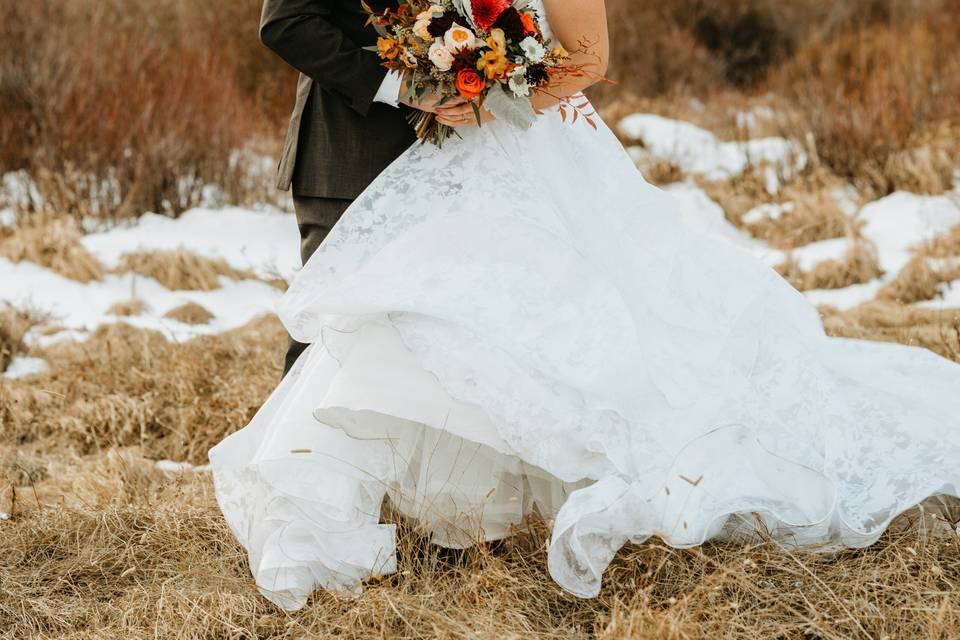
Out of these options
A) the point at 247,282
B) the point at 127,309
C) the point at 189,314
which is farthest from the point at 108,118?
the point at 189,314

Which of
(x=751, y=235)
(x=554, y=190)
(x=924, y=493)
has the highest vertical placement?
(x=554, y=190)

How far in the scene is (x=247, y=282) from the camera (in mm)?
5336

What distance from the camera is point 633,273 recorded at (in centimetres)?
229

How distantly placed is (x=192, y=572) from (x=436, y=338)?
0.92 metres

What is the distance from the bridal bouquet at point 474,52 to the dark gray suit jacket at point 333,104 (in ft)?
0.29

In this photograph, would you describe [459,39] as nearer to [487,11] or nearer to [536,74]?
[487,11]

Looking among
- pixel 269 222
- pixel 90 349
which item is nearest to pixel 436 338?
pixel 90 349

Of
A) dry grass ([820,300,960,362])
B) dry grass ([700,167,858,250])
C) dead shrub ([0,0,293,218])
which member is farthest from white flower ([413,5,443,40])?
dead shrub ([0,0,293,218])

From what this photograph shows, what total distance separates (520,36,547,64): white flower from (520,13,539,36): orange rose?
0.02 metres

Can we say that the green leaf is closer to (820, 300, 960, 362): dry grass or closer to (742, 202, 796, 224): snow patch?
(820, 300, 960, 362): dry grass

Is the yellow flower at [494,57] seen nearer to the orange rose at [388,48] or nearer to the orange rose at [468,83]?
the orange rose at [468,83]

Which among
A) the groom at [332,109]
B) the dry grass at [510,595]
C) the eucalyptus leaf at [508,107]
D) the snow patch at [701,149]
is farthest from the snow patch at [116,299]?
the snow patch at [701,149]

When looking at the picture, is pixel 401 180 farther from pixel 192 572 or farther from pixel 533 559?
pixel 192 572

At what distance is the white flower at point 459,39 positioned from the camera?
1.98 meters
